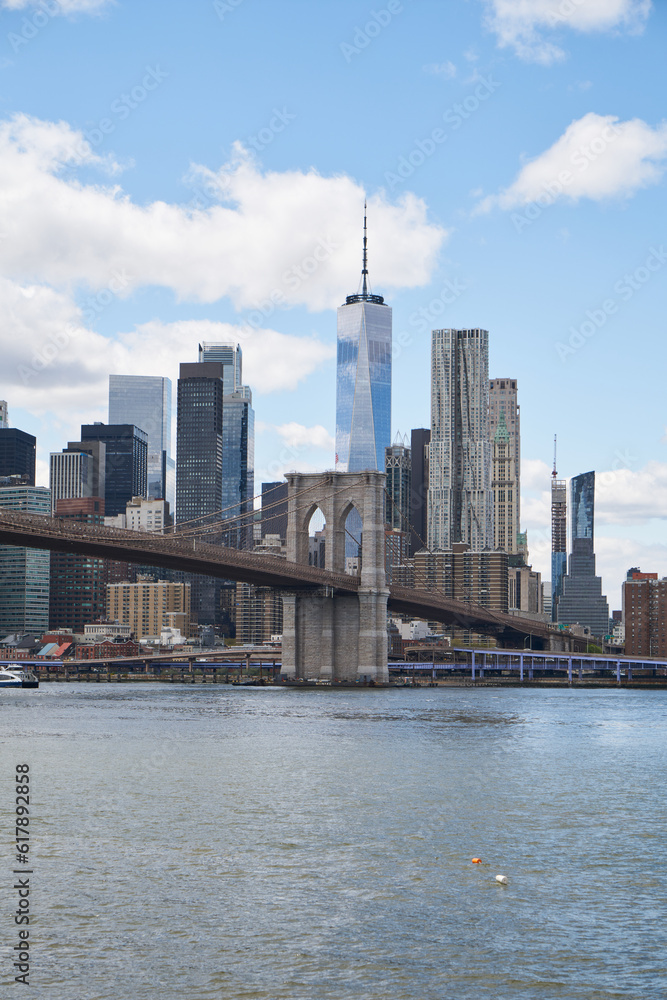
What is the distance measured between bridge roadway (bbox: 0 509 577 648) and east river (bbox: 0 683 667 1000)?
85.1 ft

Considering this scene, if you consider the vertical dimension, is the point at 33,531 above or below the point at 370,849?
above

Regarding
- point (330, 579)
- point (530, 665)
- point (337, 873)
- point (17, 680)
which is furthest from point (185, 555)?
point (530, 665)

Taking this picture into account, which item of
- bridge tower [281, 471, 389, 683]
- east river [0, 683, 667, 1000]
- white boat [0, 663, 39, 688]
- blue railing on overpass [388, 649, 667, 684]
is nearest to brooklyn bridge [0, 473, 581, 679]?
bridge tower [281, 471, 389, 683]

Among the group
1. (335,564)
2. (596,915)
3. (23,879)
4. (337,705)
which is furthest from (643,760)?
(335,564)

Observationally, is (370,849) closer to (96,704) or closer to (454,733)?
(454,733)

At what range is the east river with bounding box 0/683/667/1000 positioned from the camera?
1417 centimetres

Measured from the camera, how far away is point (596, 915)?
1703 cm

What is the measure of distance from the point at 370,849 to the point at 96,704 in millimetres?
53644

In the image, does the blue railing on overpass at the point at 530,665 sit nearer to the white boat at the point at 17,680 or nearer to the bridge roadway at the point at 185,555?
the bridge roadway at the point at 185,555

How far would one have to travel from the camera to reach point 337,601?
329ft

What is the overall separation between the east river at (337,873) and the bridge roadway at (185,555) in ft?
85.1

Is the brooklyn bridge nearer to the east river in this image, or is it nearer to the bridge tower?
the bridge tower

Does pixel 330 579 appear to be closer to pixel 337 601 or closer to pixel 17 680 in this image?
pixel 337 601

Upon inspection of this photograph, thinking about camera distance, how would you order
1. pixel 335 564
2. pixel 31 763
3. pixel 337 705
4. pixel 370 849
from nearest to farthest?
pixel 370 849 → pixel 31 763 → pixel 337 705 → pixel 335 564
